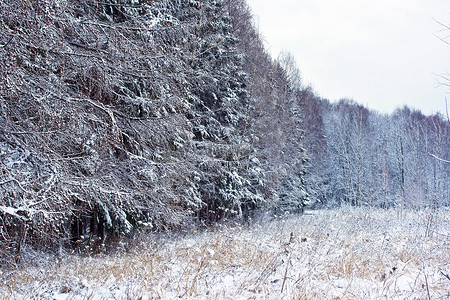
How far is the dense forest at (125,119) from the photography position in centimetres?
418

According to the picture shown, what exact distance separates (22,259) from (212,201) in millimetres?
7422

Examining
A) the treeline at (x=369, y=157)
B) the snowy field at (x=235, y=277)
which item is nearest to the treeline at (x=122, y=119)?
the snowy field at (x=235, y=277)

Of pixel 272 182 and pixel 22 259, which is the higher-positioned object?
pixel 272 182

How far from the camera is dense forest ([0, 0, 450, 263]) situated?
4.18m

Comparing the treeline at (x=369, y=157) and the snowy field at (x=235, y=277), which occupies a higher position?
the treeline at (x=369, y=157)

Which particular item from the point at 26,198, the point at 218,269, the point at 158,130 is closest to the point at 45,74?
the point at 26,198

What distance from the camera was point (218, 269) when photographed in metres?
5.04

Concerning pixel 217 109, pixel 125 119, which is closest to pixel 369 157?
pixel 217 109

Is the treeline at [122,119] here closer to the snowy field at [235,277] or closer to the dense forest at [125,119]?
the dense forest at [125,119]

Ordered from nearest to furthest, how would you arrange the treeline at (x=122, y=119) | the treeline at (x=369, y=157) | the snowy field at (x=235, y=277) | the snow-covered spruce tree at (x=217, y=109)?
the snowy field at (x=235, y=277) → the treeline at (x=122, y=119) → the snow-covered spruce tree at (x=217, y=109) → the treeline at (x=369, y=157)

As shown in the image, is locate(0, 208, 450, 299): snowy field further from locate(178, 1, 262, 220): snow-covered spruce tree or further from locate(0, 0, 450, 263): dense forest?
locate(178, 1, 262, 220): snow-covered spruce tree

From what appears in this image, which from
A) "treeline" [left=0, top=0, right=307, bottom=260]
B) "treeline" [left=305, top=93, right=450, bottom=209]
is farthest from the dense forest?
"treeline" [left=305, top=93, right=450, bottom=209]

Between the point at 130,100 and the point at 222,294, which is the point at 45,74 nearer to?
the point at 130,100

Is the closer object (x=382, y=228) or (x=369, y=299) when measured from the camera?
(x=369, y=299)
